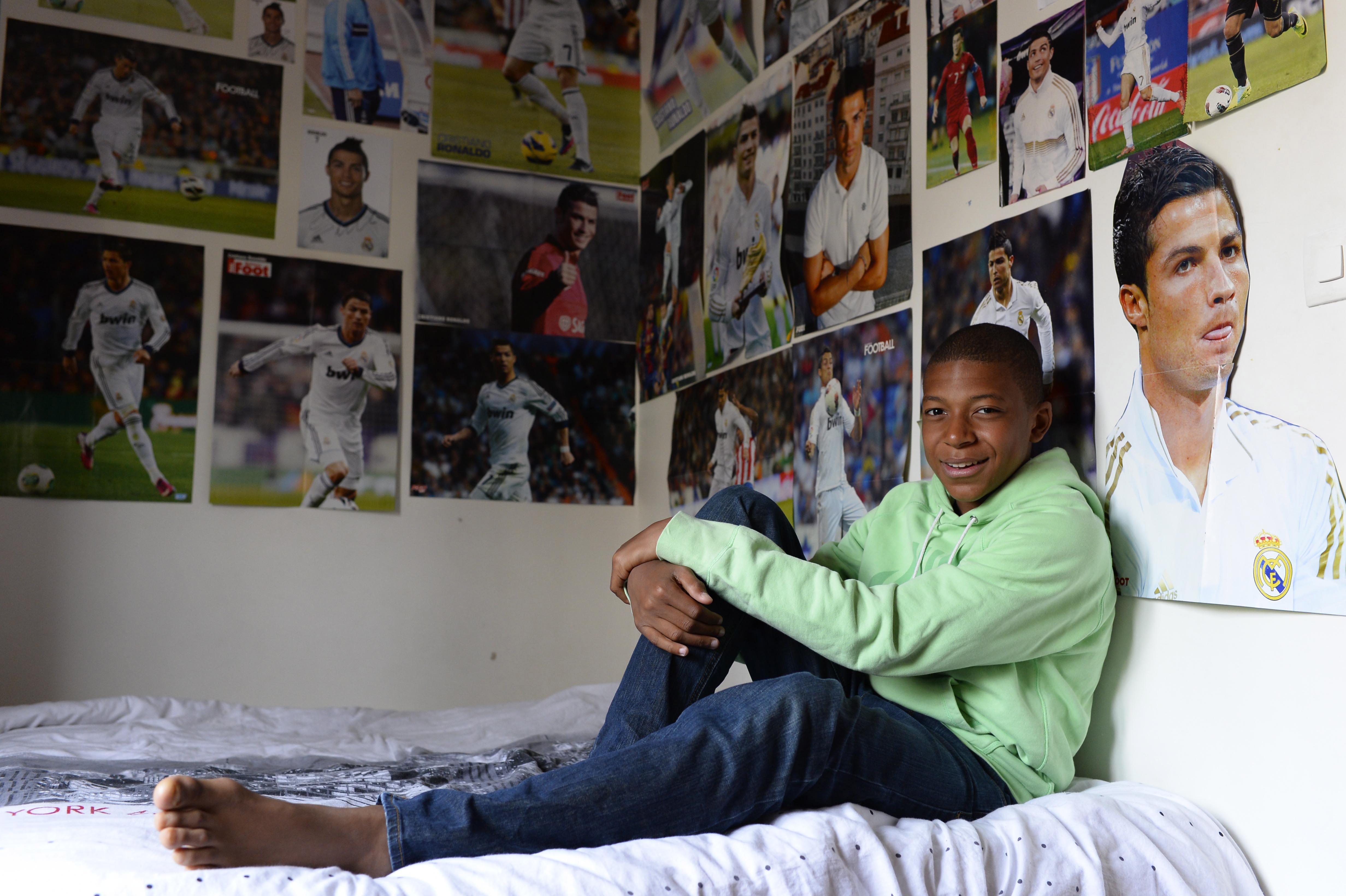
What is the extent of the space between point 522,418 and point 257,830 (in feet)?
6.44

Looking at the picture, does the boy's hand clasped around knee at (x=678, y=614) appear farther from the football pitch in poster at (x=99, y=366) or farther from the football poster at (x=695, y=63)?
the football pitch in poster at (x=99, y=366)

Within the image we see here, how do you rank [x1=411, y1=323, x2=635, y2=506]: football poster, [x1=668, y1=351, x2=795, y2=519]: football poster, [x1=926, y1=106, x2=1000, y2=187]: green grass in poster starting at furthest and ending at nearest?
[x1=411, y1=323, x2=635, y2=506]: football poster, [x1=668, y1=351, x2=795, y2=519]: football poster, [x1=926, y1=106, x2=1000, y2=187]: green grass in poster

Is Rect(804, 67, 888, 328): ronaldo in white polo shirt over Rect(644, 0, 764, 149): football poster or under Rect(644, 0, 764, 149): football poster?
under

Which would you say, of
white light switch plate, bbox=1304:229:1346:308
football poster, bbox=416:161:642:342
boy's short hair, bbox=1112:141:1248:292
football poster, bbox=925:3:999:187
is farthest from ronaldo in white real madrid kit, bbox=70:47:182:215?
white light switch plate, bbox=1304:229:1346:308

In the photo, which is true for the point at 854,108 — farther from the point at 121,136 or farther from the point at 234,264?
the point at 121,136

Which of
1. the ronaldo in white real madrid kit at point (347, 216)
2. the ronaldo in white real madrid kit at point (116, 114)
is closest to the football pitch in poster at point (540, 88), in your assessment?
the ronaldo in white real madrid kit at point (347, 216)

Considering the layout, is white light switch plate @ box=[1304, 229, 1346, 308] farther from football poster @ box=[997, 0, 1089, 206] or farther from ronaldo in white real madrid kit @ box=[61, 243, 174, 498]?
ronaldo in white real madrid kit @ box=[61, 243, 174, 498]

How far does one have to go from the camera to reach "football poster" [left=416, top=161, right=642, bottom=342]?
9.05ft

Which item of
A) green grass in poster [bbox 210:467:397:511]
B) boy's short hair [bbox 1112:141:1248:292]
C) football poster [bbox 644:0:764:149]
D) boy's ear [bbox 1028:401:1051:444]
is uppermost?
football poster [bbox 644:0:764:149]

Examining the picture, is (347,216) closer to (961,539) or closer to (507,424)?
(507,424)

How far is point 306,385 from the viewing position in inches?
103

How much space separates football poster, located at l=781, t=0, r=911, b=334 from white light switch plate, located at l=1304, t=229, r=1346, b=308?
0.73 metres

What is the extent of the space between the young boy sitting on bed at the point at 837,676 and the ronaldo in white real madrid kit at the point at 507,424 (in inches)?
56.0

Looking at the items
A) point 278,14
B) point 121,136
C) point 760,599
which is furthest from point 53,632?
point 760,599
